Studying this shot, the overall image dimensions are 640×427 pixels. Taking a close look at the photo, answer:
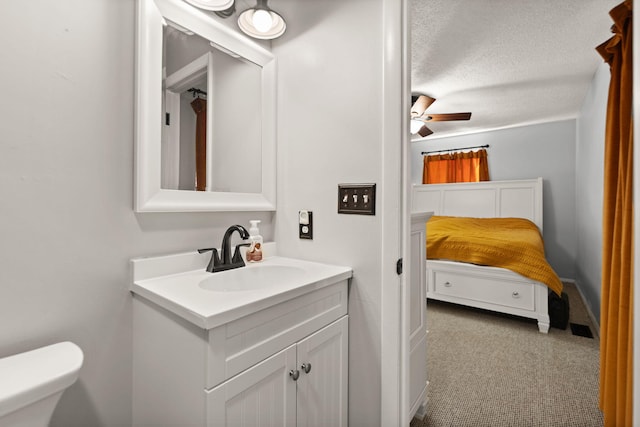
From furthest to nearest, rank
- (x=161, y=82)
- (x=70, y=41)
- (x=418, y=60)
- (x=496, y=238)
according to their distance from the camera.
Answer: (x=496, y=238), (x=418, y=60), (x=161, y=82), (x=70, y=41)

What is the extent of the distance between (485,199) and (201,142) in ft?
15.1

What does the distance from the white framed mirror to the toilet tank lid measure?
0.48 metres

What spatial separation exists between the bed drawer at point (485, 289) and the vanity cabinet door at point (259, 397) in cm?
250

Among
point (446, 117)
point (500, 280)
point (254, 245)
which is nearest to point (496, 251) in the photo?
point (500, 280)

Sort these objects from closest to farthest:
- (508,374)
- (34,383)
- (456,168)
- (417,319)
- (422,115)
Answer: (34,383), (417,319), (508,374), (422,115), (456,168)

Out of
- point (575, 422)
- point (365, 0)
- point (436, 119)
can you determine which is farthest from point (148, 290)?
point (436, 119)

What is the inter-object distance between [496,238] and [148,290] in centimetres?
304

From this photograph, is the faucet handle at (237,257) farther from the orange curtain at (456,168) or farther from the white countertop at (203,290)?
the orange curtain at (456,168)

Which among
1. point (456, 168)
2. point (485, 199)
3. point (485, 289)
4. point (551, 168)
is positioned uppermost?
point (456, 168)

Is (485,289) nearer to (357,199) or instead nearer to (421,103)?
(421,103)

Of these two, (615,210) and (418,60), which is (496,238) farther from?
(418,60)

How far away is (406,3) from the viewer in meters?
1.13

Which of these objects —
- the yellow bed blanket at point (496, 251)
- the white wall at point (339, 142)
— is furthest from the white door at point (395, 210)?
the yellow bed blanket at point (496, 251)

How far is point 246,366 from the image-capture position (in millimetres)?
828
